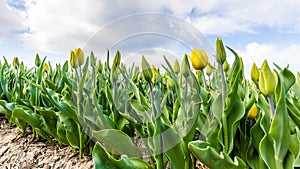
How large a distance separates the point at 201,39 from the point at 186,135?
0.51m

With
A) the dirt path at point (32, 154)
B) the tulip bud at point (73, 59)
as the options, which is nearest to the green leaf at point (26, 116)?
the dirt path at point (32, 154)

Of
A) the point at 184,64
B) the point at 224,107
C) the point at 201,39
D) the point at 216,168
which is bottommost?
the point at 216,168

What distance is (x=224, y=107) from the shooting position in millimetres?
1226

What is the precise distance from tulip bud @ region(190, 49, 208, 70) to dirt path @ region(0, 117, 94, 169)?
932mm

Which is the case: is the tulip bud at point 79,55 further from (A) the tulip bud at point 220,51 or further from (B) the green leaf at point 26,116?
(A) the tulip bud at point 220,51

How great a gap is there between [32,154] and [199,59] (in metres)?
1.52

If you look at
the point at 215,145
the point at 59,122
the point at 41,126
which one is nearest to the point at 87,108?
the point at 59,122

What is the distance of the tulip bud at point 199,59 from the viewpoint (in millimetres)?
1325

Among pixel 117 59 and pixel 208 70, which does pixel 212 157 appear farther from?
pixel 208 70

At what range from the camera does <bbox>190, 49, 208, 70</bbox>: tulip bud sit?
4.35 feet

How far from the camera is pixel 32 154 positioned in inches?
87.6

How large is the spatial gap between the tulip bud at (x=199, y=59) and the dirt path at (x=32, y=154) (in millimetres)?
932

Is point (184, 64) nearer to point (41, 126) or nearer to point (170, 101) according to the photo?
point (170, 101)

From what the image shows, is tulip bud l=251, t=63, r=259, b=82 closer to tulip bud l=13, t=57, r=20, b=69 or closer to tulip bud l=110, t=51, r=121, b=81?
tulip bud l=110, t=51, r=121, b=81
